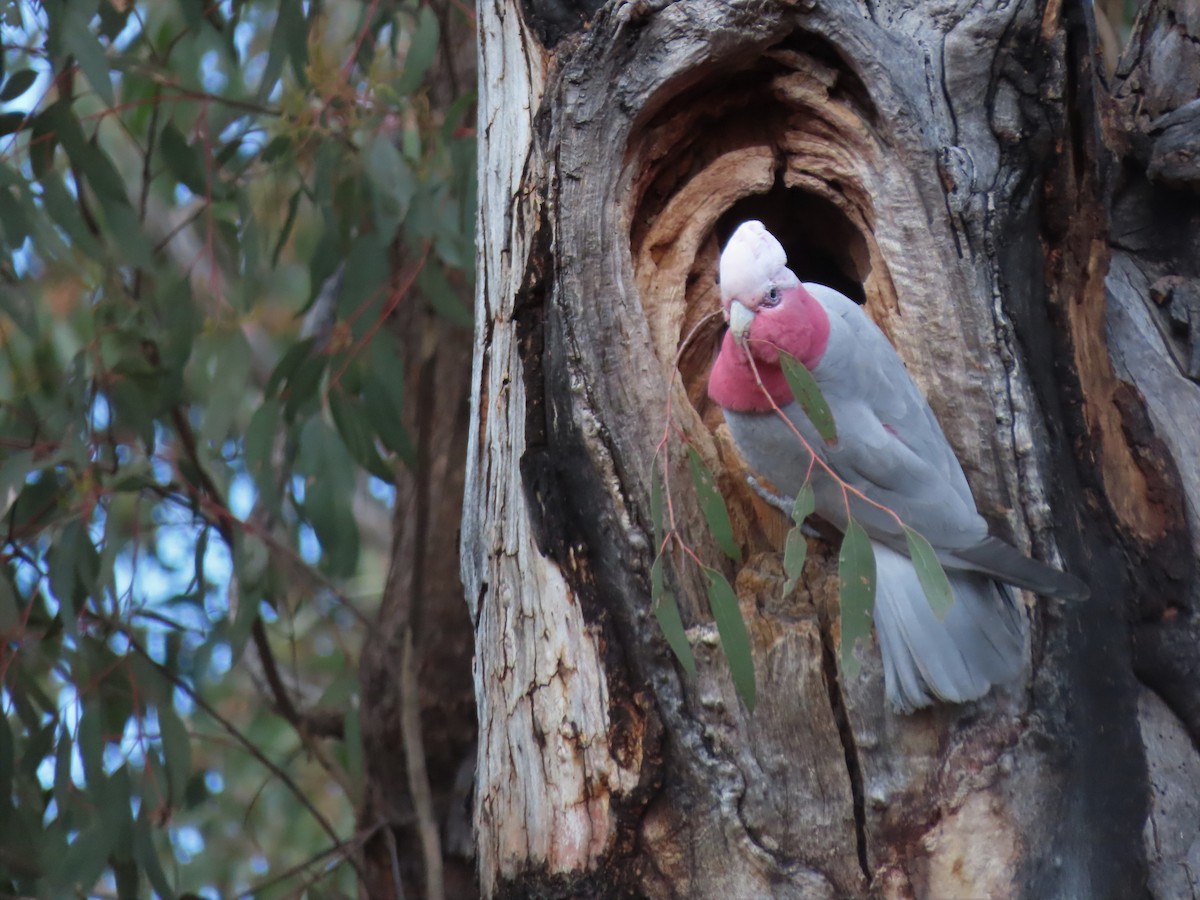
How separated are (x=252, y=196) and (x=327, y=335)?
1.42ft

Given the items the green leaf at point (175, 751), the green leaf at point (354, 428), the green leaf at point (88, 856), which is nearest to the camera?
the green leaf at point (88, 856)

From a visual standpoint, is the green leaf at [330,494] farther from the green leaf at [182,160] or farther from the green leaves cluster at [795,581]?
the green leaves cluster at [795,581]

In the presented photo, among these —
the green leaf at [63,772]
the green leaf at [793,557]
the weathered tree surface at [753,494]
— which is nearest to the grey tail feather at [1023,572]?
the weathered tree surface at [753,494]

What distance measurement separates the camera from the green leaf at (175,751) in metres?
1.89

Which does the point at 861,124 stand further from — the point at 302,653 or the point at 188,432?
the point at 302,653

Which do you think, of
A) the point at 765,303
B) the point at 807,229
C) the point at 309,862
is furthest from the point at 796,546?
the point at 309,862

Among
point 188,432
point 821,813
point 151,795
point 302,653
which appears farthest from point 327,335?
point 302,653

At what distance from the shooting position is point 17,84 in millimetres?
2059

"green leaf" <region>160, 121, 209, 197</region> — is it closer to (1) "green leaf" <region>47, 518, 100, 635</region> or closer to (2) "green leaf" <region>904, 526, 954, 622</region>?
(1) "green leaf" <region>47, 518, 100, 635</region>

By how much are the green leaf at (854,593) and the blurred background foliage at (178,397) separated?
1078mm

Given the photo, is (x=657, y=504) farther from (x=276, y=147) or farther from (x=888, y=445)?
(x=276, y=147)

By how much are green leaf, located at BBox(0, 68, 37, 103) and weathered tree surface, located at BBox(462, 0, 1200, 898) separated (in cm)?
96

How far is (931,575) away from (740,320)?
39 cm

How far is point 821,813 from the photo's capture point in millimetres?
1289
